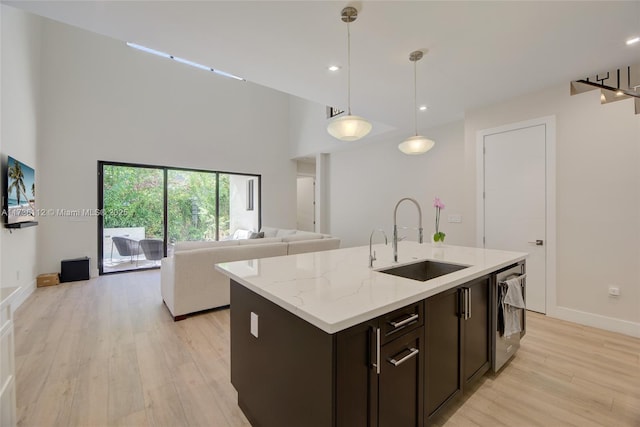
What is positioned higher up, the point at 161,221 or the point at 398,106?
the point at 398,106

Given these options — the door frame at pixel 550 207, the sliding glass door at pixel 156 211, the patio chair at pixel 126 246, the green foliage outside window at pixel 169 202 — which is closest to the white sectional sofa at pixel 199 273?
the sliding glass door at pixel 156 211

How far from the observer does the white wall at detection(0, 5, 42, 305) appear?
10.3ft

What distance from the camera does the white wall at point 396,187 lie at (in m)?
4.44

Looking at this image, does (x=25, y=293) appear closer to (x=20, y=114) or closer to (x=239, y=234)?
(x=20, y=114)

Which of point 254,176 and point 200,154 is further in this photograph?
point 254,176

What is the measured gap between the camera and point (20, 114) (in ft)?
12.0

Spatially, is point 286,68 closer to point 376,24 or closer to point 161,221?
point 376,24

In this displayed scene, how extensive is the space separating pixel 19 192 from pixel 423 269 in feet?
16.3

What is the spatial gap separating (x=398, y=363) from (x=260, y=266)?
103 cm

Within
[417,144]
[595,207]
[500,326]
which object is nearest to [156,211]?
[417,144]

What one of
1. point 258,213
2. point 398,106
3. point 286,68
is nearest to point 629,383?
point 398,106

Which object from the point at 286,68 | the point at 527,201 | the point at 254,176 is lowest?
the point at 527,201

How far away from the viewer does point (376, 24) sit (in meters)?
2.08

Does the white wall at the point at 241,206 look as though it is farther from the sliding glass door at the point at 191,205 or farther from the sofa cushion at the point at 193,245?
the sofa cushion at the point at 193,245
